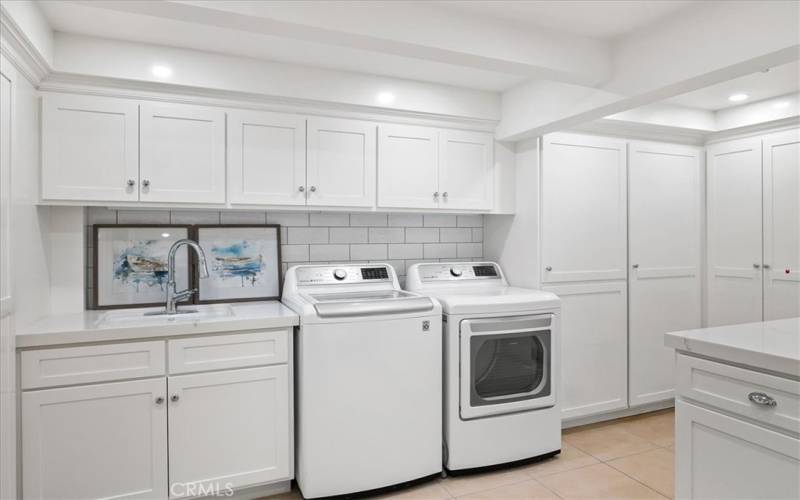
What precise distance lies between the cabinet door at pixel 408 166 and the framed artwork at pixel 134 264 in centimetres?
122

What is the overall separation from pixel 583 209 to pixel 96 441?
9.81ft

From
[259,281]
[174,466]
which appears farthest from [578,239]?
[174,466]

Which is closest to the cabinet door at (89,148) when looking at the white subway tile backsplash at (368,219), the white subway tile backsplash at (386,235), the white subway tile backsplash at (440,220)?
the white subway tile backsplash at (368,219)

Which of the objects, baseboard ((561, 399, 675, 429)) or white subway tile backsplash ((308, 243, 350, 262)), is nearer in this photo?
white subway tile backsplash ((308, 243, 350, 262))

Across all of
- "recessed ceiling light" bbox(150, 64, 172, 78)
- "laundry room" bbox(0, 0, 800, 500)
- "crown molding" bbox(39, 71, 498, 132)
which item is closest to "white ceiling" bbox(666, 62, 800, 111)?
"laundry room" bbox(0, 0, 800, 500)

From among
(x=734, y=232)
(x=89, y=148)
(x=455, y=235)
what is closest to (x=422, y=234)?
(x=455, y=235)

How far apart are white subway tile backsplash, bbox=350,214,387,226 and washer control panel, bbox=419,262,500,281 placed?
0.42m

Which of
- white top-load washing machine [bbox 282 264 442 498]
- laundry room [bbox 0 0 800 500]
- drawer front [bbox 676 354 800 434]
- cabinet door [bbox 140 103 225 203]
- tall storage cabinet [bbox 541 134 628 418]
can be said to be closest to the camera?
drawer front [bbox 676 354 800 434]

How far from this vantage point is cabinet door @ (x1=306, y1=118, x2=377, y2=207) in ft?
9.27

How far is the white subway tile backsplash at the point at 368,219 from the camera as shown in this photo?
327 centimetres

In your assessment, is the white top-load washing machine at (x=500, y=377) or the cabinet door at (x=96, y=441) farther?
the white top-load washing machine at (x=500, y=377)

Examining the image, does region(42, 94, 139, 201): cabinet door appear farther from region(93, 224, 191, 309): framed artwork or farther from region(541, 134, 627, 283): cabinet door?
region(541, 134, 627, 283): cabinet door

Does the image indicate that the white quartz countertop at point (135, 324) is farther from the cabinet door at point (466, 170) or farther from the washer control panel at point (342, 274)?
the cabinet door at point (466, 170)

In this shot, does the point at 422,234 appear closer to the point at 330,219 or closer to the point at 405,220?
the point at 405,220
